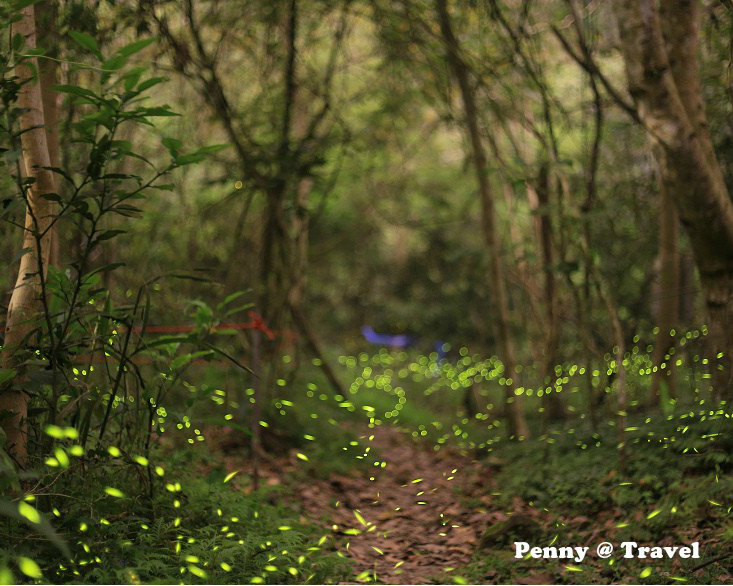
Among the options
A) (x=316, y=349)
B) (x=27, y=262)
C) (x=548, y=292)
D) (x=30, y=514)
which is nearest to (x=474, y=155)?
(x=548, y=292)

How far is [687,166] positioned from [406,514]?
2251 millimetres

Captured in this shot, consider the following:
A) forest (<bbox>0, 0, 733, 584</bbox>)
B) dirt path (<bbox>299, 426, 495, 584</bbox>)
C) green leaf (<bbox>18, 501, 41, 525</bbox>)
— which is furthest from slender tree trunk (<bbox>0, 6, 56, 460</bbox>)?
dirt path (<bbox>299, 426, 495, 584</bbox>)

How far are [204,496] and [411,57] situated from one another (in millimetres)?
4416

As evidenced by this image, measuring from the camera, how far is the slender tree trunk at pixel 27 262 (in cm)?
256

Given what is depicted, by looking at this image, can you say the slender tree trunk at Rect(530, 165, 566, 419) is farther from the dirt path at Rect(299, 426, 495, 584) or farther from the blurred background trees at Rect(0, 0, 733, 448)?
the dirt path at Rect(299, 426, 495, 584)

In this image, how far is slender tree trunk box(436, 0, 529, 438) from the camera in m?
5.37

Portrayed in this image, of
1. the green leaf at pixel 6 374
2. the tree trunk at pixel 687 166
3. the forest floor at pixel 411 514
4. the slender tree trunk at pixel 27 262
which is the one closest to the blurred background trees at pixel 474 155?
the tree trunk at pixel 687 166

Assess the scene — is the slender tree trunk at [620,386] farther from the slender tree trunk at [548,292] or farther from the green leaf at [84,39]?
the green leaf at [84,39]

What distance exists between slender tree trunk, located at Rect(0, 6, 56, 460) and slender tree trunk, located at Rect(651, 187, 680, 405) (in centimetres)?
387

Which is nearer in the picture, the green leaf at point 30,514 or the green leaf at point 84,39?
the green leaf at point 30,514

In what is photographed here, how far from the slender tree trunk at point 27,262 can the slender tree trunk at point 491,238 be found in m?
3.20

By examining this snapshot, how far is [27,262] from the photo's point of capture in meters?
2.76

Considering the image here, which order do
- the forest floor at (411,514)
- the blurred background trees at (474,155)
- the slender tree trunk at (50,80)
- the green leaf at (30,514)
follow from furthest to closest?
the blurred background trees at (474,155) → the slender tree trunk at (50,80) → the forest floor at (411,514) → the green leaf at (30,514)

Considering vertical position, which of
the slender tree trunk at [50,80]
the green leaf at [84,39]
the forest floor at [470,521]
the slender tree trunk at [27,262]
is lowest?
the forest floor at [470,521]
